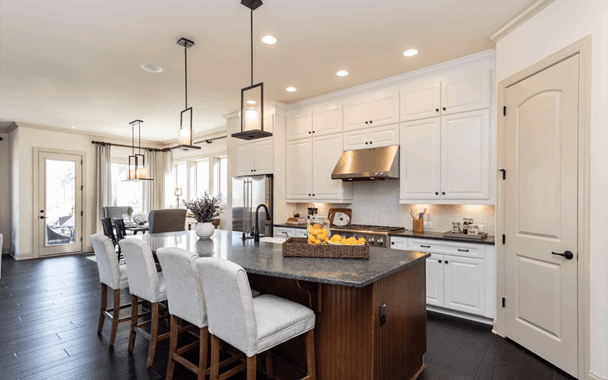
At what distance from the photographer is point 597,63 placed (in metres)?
2.23

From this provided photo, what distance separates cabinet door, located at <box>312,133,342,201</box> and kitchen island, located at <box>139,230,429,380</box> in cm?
240

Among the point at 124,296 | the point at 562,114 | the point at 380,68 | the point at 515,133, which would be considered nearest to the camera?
the point at 562,114

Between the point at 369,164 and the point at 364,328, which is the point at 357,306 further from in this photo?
the point at 369,164

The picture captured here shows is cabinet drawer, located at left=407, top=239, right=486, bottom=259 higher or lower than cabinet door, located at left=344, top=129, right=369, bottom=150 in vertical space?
lower

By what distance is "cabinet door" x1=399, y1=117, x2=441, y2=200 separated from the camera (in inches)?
151

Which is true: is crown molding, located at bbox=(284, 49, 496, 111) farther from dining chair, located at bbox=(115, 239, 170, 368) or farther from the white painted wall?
dining chair, located at bbox=(115, 239, 170, 368)

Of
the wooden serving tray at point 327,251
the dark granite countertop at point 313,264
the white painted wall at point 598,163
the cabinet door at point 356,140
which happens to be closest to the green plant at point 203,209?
the dark granite countertop at point 313,264

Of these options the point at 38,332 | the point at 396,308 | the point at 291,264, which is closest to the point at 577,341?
the point at 396,308

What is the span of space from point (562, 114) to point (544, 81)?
1.12ft

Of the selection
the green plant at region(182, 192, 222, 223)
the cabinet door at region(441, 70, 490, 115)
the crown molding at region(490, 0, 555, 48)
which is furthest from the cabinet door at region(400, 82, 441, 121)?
the green plant at region(182, 192, 222, 223)

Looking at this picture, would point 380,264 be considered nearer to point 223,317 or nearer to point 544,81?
point 223,317

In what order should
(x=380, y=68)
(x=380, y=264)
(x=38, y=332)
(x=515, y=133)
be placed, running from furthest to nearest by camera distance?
1. (x=380, y=68)
2. (x=38, y=332)
3. (x=515, y=133)
4. (x=380, y=264)

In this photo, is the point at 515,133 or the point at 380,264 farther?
the point at 515,133

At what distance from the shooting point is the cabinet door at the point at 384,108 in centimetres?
418
